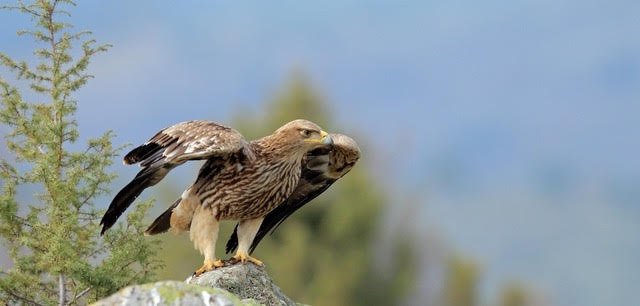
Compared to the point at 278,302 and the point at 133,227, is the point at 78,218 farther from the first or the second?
the point at 278,302

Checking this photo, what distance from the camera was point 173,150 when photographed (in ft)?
31.5

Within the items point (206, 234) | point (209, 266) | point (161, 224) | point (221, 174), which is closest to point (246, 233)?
point (206, 234)

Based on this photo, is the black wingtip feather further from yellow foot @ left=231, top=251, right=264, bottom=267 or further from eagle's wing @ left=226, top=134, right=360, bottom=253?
eagle's wing @ left=226, top=134, right=360, bottom=253

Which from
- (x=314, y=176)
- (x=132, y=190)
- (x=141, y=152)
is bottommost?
(x=314, y=176)

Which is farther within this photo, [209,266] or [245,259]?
[245,259]

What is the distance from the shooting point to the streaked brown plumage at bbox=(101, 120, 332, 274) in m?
9.65

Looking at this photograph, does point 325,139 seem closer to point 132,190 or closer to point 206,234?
point 206,234

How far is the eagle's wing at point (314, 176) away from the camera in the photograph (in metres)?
10.8

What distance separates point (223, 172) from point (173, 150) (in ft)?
1.67

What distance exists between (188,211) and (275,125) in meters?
18.6

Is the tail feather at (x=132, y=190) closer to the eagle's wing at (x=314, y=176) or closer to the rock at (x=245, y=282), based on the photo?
the rock at (x=245, y=282)

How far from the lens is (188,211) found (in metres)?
10.2

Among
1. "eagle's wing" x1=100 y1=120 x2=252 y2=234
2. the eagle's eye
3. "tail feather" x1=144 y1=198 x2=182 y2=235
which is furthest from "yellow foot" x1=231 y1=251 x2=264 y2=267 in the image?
the eagle's eye

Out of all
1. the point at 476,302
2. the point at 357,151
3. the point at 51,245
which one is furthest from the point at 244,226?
the point at 476,302
